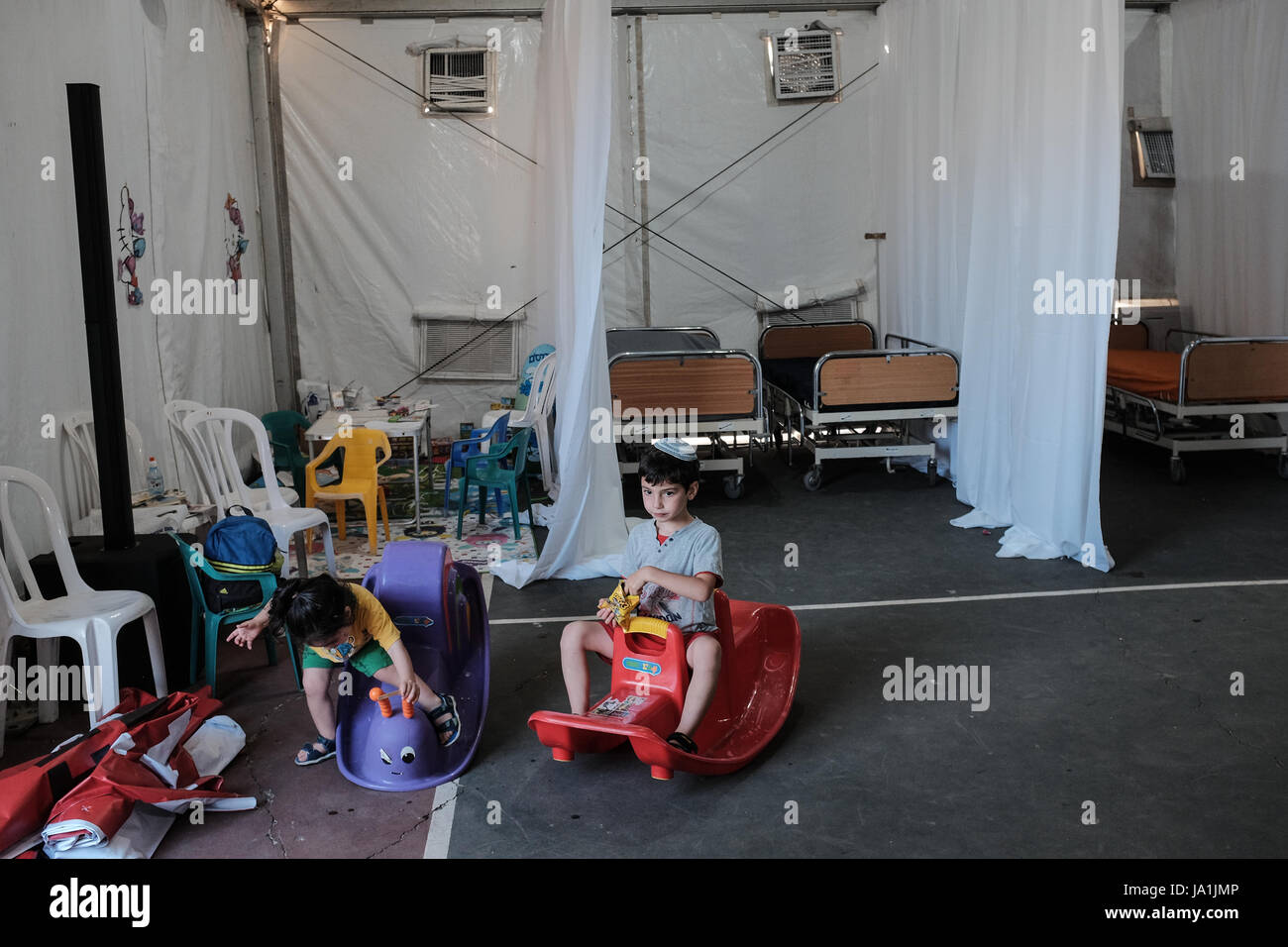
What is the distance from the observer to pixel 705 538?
3.56 m

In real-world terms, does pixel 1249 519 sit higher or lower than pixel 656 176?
lower

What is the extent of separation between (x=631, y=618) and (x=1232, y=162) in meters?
7.00

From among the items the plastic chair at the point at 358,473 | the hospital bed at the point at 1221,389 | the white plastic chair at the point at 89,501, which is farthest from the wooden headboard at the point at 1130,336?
the white plastic chair at the point at 89,501

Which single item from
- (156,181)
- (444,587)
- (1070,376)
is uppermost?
(156,181)

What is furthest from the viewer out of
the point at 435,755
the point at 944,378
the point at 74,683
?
the point at 944,378

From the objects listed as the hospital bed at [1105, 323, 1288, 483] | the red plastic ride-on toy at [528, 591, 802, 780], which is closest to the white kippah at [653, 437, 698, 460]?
the red plastic ride-on toy at [528, 591, 802, 780]

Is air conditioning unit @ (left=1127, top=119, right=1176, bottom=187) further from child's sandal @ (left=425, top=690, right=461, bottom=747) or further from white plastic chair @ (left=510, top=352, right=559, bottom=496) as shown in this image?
child's sandal @ (left=425, top=690, right=461, bottom=747)

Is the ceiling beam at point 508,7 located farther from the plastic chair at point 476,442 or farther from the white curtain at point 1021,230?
the plastic chair at point 476,442

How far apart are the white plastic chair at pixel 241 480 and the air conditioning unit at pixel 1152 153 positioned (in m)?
7.17

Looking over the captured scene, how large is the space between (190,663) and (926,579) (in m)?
3.33

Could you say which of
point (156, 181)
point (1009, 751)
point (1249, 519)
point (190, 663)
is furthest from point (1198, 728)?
point (156, 181)

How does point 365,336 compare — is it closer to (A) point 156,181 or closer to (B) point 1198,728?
(A) point 156,181

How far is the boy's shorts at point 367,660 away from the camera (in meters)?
3.54

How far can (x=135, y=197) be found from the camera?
6.06 metres
